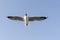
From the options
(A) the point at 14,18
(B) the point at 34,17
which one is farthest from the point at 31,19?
(A) the point at 14,18

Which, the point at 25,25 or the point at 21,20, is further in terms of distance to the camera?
the point at 21,20

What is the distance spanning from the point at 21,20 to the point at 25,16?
5.49 feet

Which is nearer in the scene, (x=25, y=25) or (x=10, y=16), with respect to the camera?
(x=25, y=25)

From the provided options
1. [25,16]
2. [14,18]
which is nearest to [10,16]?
[14,18]

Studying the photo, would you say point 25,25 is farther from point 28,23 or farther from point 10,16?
point 10,16

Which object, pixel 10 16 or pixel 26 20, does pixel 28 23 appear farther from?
pixel 10 16

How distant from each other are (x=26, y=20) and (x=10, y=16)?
2686 millimetres

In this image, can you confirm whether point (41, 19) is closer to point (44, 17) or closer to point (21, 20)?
point (44, 17)

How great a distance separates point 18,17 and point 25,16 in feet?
5.73

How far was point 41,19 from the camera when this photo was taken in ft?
104

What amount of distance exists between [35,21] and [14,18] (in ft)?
10.2

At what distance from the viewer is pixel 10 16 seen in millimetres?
31828

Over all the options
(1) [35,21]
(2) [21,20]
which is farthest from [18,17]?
(1) [35,21]

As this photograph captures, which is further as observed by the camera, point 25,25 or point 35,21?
point 35,21
